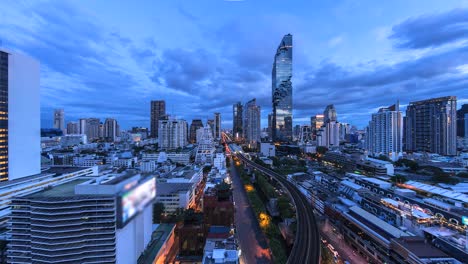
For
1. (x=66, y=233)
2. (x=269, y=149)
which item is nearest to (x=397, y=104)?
(x=269, y=149)

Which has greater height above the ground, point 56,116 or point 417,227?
point 56,116

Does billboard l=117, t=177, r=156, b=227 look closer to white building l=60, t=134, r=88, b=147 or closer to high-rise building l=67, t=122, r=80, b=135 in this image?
white building l=60, t=134, r=88, b=147

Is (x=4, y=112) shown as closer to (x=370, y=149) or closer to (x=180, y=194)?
(x=180, y=194)

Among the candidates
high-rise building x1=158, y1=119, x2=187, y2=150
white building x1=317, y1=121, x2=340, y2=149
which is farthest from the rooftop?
white building x1=317, y1=121, x2=340, y2=149

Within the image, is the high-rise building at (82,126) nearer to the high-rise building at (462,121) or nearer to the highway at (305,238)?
the highway at (305,238)

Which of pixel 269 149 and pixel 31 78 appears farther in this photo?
pixel 269 149

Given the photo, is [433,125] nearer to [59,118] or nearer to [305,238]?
[305,238]

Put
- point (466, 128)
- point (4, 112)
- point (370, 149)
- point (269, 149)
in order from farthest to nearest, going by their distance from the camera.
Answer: point (466, 128), point (269, 149), point (370, 149), point (4, 112)
